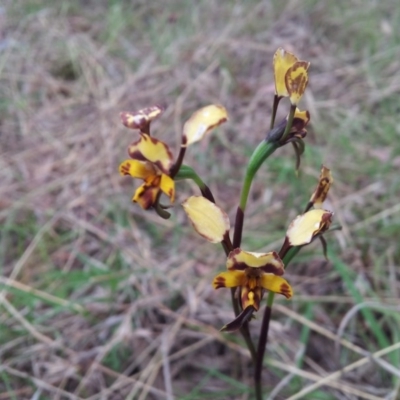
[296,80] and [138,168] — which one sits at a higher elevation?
[296,80]

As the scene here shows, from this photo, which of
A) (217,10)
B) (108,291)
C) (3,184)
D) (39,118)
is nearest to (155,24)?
(217,10)

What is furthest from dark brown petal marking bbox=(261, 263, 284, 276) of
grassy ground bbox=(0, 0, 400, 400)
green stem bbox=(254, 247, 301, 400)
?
grassy ground bbox=(0, 0, 400, 400)

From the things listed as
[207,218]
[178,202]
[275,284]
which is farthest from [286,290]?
[178,202]

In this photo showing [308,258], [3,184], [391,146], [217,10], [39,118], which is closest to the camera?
[308,258]

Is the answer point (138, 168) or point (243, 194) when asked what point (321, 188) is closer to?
point (243, 194)

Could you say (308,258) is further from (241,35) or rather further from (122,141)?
(241,35)

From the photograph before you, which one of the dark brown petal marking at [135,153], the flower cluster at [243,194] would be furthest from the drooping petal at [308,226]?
the dark brown petal marking at [135,153]

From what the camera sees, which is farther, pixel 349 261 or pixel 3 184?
pixel 3 184
